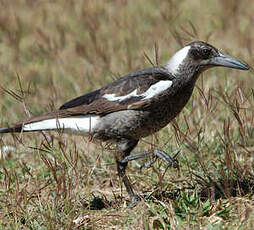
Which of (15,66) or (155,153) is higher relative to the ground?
(15,66)

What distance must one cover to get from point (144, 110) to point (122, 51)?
3.30 metres

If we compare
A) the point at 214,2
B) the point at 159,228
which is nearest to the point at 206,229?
the point at 159,228

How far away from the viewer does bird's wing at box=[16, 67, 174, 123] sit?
386 centimetres

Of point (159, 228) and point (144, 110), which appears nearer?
point (159, 228)

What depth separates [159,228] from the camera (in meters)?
3.23

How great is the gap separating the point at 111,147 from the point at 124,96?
18.8 inches

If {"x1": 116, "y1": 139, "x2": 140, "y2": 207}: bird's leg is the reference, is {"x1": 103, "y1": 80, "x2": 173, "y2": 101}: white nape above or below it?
above

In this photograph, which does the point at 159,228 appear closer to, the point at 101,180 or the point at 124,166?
the point at 124,166

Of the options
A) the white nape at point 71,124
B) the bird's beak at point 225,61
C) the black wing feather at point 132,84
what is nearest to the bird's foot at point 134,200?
the white nape at point 71,124

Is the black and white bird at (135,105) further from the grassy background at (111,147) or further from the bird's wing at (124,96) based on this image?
the grassy background at (111,147)

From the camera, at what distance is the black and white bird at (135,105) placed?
3840mm

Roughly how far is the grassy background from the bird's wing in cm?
24

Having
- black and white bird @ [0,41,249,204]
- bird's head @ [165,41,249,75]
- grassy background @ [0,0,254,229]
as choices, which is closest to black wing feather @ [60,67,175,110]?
black and white bird @ [0,41,249,204]

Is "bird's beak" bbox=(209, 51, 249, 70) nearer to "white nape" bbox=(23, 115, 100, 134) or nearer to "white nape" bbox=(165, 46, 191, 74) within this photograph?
"white nape" bbox=(165, 46, 191, 74)
